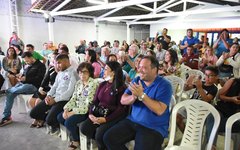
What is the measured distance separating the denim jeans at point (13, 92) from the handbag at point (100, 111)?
1491mm

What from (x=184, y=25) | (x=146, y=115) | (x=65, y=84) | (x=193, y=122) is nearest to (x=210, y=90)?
(x=193, y=122)

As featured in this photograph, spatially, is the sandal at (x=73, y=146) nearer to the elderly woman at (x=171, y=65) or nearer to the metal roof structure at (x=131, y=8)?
the elderly woman at (x=171, y=65)

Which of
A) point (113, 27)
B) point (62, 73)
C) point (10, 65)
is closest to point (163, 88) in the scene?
point (62, 73)

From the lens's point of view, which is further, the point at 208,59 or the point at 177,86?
the point at 208,59

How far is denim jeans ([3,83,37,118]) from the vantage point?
2904 millimetres

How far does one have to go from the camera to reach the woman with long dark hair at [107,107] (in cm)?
195

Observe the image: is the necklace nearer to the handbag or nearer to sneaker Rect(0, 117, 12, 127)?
the handbag

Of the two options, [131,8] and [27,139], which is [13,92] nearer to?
[27,139]

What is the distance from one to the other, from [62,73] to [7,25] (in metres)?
7.05

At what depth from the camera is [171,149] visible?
1.61 m

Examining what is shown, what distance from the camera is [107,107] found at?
2025 millimetres

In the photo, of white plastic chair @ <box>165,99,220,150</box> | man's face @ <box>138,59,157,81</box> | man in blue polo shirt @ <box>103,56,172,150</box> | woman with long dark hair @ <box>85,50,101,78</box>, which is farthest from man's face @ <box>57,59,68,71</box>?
white plastic chair @ <box>165,99,220,150</box>

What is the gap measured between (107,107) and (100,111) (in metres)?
0.09

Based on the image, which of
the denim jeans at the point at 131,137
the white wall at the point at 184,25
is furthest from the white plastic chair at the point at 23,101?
the white wall at the point at 184,25
